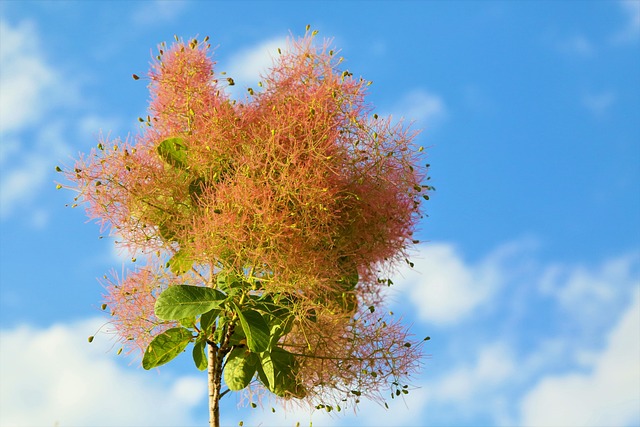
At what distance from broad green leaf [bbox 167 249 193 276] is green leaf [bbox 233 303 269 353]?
346mm

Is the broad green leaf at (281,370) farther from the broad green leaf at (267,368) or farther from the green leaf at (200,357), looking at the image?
the green leaf at (200,357)

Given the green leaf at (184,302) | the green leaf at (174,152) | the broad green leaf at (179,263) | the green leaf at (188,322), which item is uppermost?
the green leaf at (174,152)

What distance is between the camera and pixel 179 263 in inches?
116

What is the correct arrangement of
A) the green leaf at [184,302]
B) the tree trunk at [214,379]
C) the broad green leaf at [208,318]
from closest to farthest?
the green leaf at [184,302]
the broad green leaf at [208,318]
the tree trunk at [214,379]

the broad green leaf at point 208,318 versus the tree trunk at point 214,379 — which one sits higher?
the broad green leaf at point 208,318

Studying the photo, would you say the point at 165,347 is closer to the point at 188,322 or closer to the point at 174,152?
the point at 188,322

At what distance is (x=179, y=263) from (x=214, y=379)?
43cm

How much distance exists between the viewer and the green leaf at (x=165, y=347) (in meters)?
2.84

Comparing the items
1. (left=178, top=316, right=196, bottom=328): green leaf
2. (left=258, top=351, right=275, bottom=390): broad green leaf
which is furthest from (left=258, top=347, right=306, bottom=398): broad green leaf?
(left=178, top=316, right=196, bottom=328): green leaf

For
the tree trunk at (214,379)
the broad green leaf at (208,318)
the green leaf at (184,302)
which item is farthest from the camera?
Answer: the tree trunk at (214,379)

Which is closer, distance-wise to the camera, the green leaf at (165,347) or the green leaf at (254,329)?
the green leaf at (254,329)

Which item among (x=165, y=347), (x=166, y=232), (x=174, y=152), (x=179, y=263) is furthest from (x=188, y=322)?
(x=174, y=152)

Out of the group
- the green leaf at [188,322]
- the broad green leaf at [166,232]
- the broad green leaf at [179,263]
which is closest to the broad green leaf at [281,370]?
the green leaf at [188,322]

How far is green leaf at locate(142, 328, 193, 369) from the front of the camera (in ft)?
9.33
